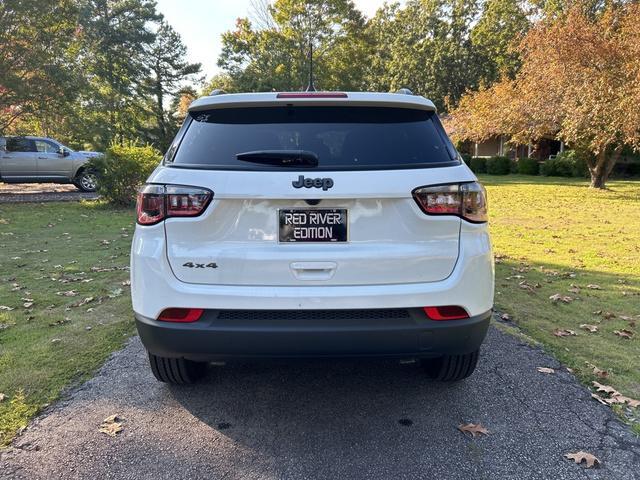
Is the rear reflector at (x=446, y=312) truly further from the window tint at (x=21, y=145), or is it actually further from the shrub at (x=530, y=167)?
the shrub at (x=530, y=167)

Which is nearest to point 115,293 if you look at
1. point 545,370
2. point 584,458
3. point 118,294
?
point 118,294

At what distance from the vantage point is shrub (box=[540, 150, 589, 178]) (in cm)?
2489

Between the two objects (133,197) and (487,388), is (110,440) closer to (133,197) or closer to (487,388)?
(487,388)

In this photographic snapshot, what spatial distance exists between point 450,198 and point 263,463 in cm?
167

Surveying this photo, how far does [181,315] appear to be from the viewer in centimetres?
252

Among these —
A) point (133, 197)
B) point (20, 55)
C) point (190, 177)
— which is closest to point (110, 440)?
point (190, 177)

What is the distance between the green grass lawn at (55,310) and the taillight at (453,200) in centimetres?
264

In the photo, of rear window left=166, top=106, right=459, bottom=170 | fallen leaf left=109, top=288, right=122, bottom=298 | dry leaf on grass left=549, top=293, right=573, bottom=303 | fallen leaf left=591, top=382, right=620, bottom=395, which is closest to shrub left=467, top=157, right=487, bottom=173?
dry leaf on grass left=549, top=293, right=573, bottom=303

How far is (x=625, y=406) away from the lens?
3.04 metres

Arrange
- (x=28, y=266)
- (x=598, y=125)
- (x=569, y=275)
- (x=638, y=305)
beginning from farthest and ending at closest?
1. (x=598, y=125)
2. (x=28, y=266)
3. (x=569, y=275)
4. (x=638, y=305)

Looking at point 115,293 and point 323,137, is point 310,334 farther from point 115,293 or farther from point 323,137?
point 115,293

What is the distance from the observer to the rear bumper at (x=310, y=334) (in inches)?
96.4

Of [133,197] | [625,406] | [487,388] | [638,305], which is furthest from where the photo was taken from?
[133,197]

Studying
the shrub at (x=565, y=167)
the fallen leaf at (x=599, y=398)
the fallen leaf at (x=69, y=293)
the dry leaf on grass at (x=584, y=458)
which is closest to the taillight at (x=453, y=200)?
the dry leaf on grass at (x=584, y=458)
